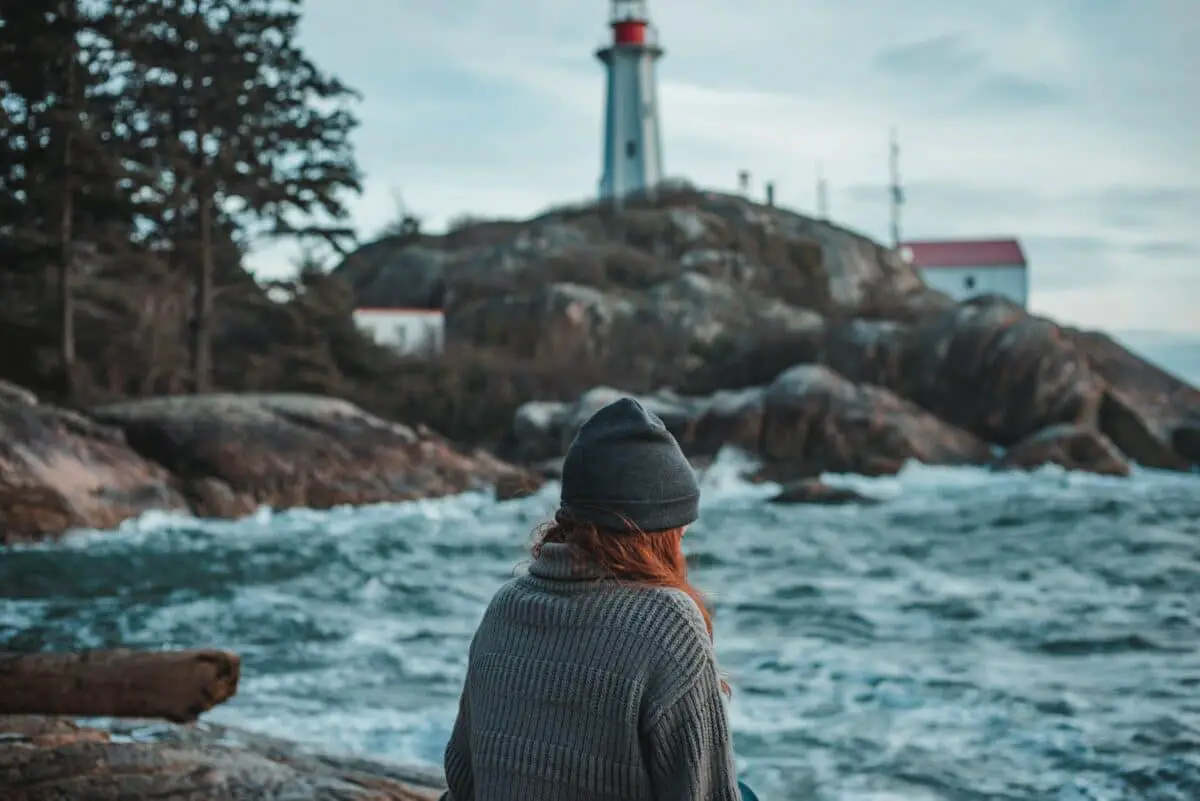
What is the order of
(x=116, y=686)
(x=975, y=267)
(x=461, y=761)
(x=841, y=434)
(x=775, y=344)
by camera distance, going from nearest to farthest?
(x=461, y=761) → (x=116, y=686) → (x=841, y=434) → (x=775, y=344) → (x=975, y=267)

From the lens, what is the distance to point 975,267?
57.3 metres

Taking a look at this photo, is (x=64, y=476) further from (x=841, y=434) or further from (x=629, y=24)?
(x=629, y=24)

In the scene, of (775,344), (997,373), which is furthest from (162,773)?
(775,344)

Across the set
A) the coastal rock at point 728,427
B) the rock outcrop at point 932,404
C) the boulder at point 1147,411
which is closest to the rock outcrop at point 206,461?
the coastal rock at point 728,427

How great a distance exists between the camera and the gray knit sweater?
2537 mm

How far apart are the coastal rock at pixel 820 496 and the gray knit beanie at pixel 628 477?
20425mm

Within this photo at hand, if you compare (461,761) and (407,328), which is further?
(407,328)

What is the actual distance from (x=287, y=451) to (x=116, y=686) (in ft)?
45.6

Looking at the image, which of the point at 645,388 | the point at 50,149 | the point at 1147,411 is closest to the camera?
the point at 50,149

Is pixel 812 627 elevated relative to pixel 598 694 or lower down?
lower down

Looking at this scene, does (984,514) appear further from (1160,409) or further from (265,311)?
(265,311)

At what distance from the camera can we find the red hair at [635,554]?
2.62 metres

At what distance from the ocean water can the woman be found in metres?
1.67

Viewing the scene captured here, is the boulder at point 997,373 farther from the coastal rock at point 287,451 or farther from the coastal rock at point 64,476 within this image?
the coastal rock at point 64,476
